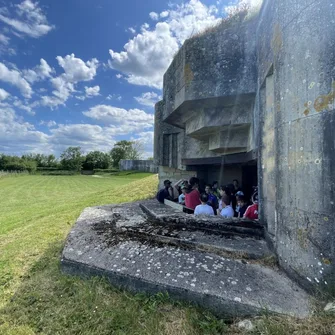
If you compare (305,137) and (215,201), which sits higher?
(305,137)

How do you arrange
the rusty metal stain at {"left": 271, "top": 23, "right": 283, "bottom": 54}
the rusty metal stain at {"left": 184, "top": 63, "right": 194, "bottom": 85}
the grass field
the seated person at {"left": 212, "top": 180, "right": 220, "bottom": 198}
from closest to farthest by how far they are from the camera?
the grass field → the rusty metal stain at {"left": 271, "top": 23, "right": 283, "bottom": 54} → the rusty metal stain at {"left": 184, "top": 63, "right": 194, "bottom": 85} → the seated person at {"left": 212, "top": 180, "right": 220, "bottom": 198}

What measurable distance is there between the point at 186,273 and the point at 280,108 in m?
2.23

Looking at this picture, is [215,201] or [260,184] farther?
[215,201]

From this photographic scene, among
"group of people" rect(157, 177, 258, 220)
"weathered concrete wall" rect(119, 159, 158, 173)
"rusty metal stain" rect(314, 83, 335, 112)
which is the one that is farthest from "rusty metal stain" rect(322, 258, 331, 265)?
"weathered concrete wall" rect(119, 159, 158, 173)

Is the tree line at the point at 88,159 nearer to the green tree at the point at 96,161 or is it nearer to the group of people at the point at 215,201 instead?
the green tree at the point at 96,161

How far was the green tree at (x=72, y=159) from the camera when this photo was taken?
256 feet

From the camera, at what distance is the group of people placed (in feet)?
16.1

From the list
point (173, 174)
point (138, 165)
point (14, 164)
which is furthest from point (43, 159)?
point (173, 174)

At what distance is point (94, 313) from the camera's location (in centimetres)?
258

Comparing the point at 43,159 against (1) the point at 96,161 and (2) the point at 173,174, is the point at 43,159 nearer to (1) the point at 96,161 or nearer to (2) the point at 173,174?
(1) the point at 96,161

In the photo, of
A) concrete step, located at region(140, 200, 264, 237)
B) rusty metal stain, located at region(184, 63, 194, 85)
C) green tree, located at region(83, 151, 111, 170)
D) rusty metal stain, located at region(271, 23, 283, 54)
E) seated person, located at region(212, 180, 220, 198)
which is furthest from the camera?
green tree, located at region(83, 151, 111, 170)

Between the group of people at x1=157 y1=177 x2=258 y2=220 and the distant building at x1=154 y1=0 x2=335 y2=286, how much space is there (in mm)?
838

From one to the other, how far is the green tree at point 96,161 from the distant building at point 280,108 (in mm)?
77111

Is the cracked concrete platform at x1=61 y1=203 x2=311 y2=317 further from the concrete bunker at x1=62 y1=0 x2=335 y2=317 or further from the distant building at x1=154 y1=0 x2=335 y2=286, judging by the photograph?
the distant building at x1=154 y1=0 x2=335 y2=286
